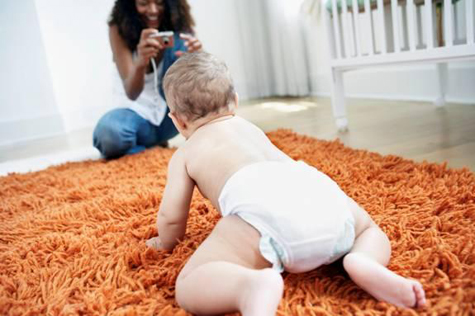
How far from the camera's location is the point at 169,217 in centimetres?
72

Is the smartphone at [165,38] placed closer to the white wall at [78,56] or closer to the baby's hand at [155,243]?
the baby's hand at [155,243]

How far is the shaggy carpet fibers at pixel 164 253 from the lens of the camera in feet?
1.90

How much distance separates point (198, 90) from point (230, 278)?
31 cm

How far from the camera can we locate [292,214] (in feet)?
1.83

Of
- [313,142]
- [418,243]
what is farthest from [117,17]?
[418,243]

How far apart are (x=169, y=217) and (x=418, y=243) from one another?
406 mm

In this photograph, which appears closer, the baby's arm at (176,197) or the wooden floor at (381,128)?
the baby's arm at (176,197)

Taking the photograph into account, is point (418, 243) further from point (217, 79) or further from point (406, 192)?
point (217, 79)

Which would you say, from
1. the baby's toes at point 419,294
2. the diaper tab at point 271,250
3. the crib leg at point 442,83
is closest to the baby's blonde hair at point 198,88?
the diaper tab at point 271,250

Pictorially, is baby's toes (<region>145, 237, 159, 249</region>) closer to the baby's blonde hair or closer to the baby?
the baby

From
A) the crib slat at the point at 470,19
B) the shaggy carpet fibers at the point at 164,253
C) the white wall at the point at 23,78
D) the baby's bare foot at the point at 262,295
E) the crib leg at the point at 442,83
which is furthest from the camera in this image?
the white wall at the point at 23,78

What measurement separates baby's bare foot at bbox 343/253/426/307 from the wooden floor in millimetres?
682

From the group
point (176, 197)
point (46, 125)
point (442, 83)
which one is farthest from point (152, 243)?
point (46, 125)

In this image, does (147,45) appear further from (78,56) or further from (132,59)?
(78,56)
